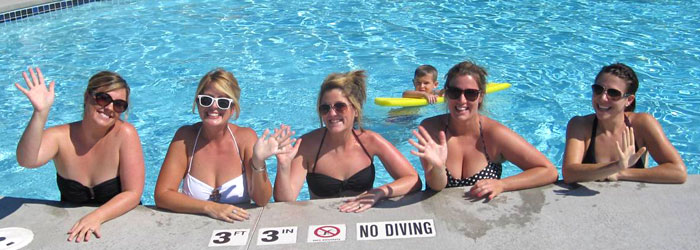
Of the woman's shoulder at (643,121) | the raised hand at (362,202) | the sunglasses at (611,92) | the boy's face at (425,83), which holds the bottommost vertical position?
the boy's face at (425,83)

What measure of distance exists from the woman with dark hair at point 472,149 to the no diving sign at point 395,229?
313 mm

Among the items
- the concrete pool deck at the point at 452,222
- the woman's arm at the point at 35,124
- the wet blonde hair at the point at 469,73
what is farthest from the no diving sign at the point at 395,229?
the woman's arm at the point at 35,124

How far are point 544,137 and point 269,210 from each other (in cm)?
402

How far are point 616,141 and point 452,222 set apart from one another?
99 centimetres

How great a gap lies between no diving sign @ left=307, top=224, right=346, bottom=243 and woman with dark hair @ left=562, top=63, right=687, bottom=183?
1.28 meters

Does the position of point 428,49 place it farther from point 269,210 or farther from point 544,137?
point 269,210

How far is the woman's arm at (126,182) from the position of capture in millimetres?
3000

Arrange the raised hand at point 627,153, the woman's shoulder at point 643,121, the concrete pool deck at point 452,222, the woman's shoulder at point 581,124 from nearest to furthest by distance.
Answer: the concrete pool deck at point 452,222
the raised hand at point 627,153
the woman's shoulder at point 643,121
the woman's shoulder at point 581,124

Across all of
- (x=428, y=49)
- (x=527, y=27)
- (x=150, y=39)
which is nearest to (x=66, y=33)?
(x=150, y=39)

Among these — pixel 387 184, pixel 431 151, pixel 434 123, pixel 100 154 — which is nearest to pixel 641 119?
pixel 434 123

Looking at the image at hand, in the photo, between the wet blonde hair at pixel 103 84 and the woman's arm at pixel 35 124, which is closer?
the woman's arm at pixel 35 124

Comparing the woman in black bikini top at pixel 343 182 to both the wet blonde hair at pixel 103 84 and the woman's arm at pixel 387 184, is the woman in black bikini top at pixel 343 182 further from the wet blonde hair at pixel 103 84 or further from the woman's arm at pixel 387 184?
the wet blonde hair at pixel 103 84

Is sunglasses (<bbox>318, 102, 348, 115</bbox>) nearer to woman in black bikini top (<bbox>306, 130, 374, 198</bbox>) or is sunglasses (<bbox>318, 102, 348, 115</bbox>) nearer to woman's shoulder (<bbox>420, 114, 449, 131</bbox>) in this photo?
woman in black bikini top (<bbox>306, 130, 374, 198</bbox>)

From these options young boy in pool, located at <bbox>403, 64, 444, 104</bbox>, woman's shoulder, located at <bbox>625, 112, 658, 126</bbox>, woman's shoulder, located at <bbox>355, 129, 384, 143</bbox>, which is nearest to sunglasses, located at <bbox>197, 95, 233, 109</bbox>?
woman's shoulder, located at <bbox>355, 129, 384, 143</bbox>
